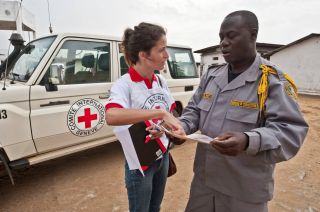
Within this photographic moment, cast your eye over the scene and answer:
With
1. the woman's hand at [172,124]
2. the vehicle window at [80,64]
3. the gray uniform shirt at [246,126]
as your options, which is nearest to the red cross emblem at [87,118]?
the vehicle window at [80,64]

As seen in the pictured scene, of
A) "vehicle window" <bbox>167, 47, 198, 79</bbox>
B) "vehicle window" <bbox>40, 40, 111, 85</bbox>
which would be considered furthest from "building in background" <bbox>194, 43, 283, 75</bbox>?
"vehicle window" <bbox>40, 40, 111, 85</bbox>

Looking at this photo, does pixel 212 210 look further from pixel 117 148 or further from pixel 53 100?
pixel 117 148

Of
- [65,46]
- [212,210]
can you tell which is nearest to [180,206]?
[212,210]

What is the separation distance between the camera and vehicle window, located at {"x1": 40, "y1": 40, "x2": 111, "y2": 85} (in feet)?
10.0

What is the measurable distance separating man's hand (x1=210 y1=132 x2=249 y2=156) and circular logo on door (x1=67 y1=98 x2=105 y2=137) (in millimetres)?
2481

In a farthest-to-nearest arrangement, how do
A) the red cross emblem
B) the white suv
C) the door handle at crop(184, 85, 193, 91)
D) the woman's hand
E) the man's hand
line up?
the door handle at crop(184, 85, 193, 91), the red cross emblem, the white suv, the woman's hand, the man's hand

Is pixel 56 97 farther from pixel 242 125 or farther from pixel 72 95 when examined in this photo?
pixel 242 125

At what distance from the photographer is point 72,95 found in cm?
315

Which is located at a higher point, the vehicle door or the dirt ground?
the vehicle door

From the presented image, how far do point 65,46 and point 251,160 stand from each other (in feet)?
9.36

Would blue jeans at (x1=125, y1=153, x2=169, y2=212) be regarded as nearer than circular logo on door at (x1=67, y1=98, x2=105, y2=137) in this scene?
Yes

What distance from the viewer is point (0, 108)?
8.45 feet

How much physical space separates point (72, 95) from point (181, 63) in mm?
2402

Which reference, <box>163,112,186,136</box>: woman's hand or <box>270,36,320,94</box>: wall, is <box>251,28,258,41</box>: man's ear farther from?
<box>270,36,320,94</box>: wall
